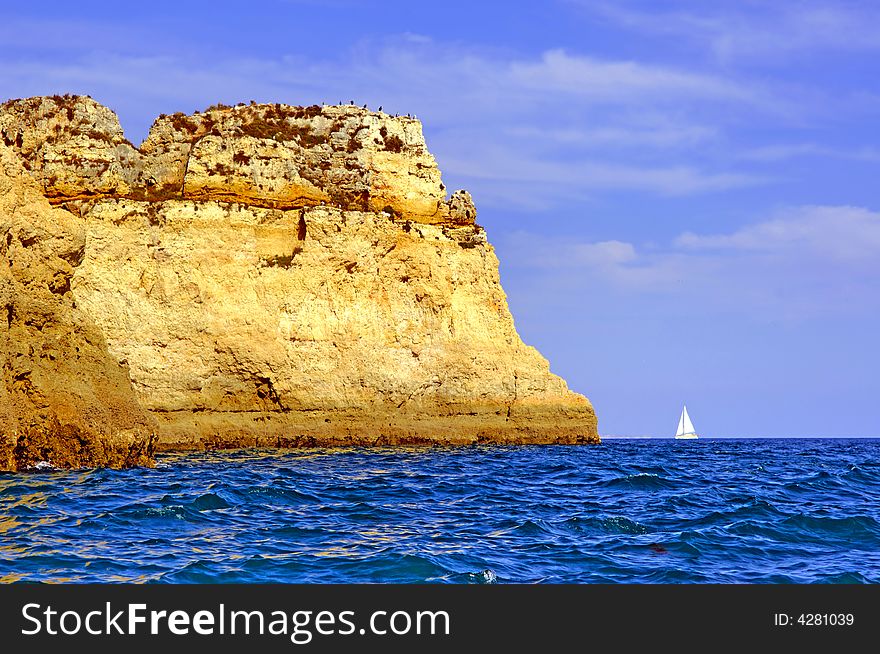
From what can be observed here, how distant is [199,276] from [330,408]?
6.49 metres

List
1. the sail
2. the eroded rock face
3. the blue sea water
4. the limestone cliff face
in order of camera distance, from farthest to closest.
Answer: the sail → the limestone cliff face → the eroded rock face → the blue sea water

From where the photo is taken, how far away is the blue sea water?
9539 millimetres

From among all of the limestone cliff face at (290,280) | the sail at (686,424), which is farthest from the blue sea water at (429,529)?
the sail at (686,424)

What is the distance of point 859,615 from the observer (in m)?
7.13

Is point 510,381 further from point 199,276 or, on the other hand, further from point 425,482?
point 425,482

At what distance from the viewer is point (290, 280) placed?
37.1 m

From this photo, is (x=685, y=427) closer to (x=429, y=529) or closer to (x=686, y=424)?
(x=686, y=424)

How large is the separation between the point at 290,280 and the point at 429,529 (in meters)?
25.8

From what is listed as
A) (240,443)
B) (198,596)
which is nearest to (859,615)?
(198,596)

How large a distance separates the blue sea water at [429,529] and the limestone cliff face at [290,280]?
14.9 metres

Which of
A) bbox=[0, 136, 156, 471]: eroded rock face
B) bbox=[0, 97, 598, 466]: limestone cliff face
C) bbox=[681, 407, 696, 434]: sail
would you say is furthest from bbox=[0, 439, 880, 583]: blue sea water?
bbox=[681, 407, 696, 434]: sail

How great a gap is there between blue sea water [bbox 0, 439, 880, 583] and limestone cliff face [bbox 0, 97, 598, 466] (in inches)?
585

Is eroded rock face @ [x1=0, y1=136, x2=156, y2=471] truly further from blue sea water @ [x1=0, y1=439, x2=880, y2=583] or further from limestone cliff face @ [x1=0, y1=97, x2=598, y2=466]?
limestone cliff face @ [x1=0, y1=97, x2=598, y2=466]

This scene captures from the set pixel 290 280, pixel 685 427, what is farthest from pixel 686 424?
pixel 290 280
